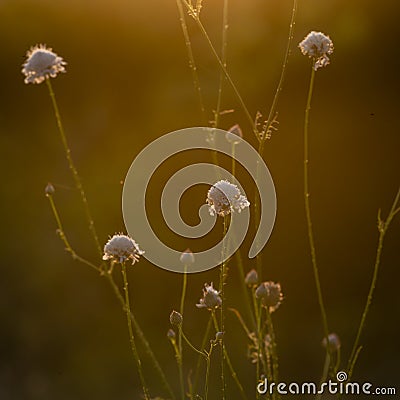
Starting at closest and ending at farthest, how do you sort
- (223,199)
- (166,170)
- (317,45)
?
(223,199), (317,45), (166,170)

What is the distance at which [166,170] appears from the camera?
2957 mm

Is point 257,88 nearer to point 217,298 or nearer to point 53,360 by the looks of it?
point 53,360

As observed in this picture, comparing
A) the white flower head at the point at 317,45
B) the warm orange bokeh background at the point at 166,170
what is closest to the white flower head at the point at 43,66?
the white flower head at the point at 317,45

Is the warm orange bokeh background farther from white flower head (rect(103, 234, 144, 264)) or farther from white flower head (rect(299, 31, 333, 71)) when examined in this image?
white flower head (rect(299, 31, 333, 71))

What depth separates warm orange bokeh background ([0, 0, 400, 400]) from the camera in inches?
102

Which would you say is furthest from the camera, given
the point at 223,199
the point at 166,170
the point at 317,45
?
the point at 166,170

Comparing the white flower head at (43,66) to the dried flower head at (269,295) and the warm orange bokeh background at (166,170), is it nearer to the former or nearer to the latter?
the dried flower head at (269,295)

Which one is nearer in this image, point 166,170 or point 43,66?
point 43,66

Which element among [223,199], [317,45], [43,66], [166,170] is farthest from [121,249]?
[166,170]

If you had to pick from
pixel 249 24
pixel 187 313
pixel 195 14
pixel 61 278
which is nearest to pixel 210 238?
pixel 187 313

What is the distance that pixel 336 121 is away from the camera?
2881 mm

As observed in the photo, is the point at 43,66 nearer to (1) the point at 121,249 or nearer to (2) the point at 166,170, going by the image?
(1) the point at 121,249

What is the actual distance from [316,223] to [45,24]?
1516mm

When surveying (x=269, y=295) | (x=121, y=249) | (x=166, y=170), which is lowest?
(x=269, y=295)
